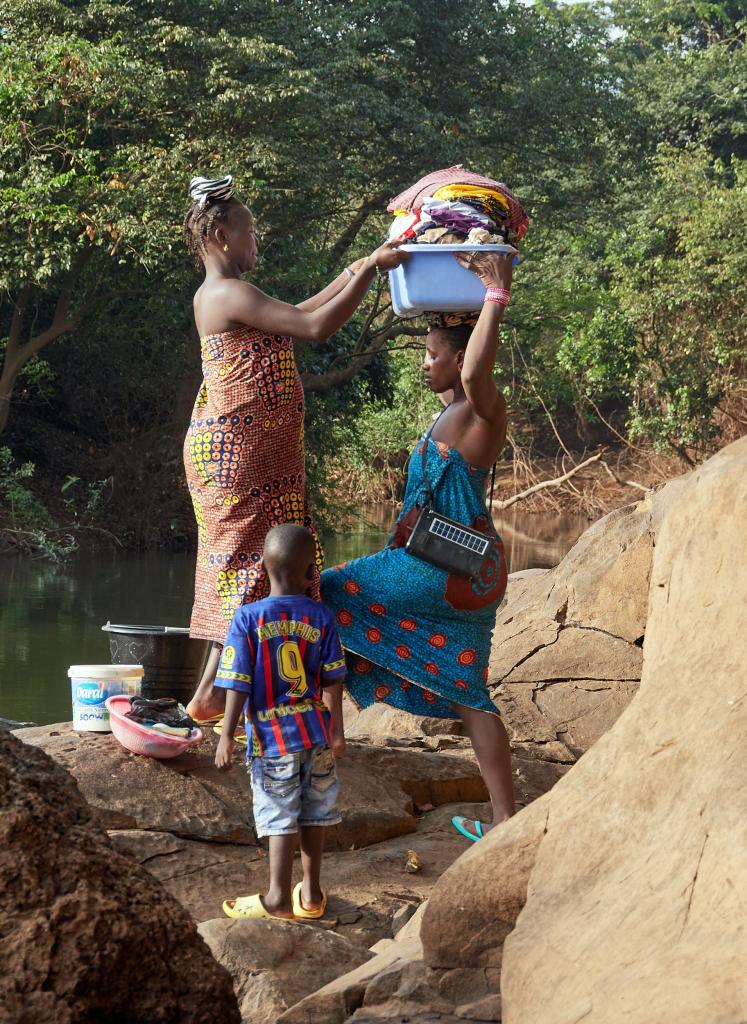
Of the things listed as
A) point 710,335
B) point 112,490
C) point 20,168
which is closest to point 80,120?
point 20,168

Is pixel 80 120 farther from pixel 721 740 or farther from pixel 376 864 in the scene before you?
pixel 721 740

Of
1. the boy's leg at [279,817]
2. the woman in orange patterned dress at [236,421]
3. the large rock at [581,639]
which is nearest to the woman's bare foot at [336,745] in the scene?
the boy's leg at [279,817]

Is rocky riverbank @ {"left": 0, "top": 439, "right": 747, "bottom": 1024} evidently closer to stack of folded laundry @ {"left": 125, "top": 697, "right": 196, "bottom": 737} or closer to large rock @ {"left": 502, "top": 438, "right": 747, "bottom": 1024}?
large rock @ {"left": 502, "top": 438, "right": 747, "bottom": 1024}

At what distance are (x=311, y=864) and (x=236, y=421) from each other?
1424 mm

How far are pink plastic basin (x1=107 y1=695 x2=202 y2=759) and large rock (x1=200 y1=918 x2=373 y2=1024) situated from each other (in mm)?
1184

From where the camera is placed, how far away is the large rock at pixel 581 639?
239 inches

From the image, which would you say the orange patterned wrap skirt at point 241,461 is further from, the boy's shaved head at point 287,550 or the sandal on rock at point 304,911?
the sandal on rock at point 304,911

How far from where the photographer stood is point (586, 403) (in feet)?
87.7

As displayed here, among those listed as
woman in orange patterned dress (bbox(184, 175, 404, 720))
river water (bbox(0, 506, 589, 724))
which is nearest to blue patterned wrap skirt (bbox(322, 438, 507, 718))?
woman in orange patterned dress (bbox(184, 175, 404, 720))

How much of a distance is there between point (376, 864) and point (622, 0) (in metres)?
29.5

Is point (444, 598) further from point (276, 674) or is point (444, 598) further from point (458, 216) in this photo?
point (458, 216)

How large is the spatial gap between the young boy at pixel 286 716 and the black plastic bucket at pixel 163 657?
1.20 m

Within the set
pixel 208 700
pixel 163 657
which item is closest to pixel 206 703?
pixel 208 700

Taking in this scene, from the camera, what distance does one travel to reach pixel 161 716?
409cm
